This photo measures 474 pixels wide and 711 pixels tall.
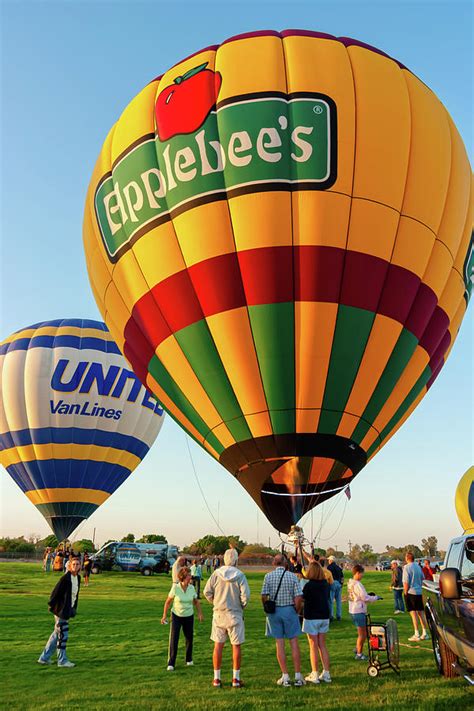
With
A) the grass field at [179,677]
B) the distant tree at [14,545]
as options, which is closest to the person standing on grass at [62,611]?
the grass field at [179,677]

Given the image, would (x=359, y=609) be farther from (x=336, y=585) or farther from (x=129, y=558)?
(x=129, y=558)

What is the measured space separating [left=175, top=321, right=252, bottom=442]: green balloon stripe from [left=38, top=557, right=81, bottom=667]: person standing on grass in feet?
12.9

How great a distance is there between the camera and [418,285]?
1145cm

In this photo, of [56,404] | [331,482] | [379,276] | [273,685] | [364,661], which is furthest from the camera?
[56,404]

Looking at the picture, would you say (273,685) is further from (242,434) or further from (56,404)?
(56,404)

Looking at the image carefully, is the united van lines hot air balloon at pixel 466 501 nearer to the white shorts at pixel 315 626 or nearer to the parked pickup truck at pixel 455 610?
the parked pickup truck at pixel 455 610

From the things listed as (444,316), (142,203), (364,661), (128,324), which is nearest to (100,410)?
(128,324)

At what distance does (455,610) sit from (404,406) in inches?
268

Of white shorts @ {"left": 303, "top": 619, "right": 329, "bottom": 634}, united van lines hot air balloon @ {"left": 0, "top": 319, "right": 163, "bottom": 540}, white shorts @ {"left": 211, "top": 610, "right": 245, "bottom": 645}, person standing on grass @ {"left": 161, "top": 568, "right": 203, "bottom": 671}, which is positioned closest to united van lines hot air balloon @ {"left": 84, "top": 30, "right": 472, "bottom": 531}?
person standing on grass @ {"left": 161, "top": 568, "right": 203, "bottom": 671}

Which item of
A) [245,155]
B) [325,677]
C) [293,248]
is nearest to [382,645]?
[325,677]

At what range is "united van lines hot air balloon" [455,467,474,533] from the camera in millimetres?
30531

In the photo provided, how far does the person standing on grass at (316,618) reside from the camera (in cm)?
720

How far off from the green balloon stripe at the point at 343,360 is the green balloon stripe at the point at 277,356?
2.25 feet

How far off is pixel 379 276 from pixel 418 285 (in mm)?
1010
